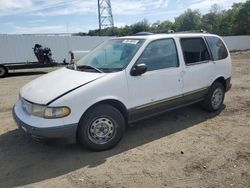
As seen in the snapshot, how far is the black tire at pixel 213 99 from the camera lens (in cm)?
683

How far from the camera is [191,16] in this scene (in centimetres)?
6706

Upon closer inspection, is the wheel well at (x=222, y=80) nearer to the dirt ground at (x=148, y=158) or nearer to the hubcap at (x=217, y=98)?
the hubcap at (x=217, y=98)

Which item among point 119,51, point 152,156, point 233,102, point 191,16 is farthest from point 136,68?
point 191,16

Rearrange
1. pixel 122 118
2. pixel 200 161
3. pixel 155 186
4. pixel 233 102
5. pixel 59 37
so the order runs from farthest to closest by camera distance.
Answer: pixel 59 37 < pixel 233 102 < pixel 122 118 < pixel 200 161 < pixel 155 186

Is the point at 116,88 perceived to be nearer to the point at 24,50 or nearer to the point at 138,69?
the point at 138,69

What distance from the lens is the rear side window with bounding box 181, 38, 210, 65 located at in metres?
6.16

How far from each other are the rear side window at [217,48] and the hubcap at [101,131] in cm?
305

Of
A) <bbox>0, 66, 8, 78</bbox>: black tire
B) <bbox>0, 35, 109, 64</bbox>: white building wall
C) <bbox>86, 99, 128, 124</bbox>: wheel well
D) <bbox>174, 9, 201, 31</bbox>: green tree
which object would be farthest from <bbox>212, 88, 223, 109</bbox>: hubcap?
<bbox>174, 9, 201, 31</bbox>: green tree

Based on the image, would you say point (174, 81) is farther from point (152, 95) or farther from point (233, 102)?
point (233, 102)

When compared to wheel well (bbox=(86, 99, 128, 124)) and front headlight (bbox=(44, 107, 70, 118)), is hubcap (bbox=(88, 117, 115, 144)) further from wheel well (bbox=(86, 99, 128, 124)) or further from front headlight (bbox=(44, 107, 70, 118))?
front headlight (bbox=(44, 107, 70, 118))

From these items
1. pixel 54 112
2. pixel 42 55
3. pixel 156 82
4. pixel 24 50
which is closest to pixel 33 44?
pixel 24 50

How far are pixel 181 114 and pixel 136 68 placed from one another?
2.16 meters

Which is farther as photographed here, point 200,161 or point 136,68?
point 136,68

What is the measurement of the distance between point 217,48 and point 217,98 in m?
1.09
